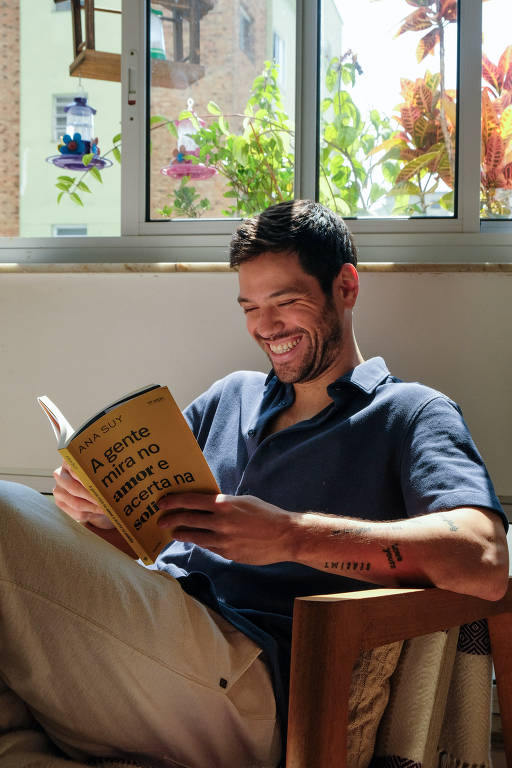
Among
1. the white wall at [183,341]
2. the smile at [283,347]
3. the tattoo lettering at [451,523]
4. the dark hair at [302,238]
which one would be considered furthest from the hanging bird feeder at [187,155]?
the tattoo lettering at [451,523]

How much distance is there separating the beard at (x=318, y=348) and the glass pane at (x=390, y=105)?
0.65 m

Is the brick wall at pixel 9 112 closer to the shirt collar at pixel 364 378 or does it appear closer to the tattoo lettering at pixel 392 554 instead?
the shirt collar at pixel 364 378

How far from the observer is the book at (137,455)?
1.05 meters

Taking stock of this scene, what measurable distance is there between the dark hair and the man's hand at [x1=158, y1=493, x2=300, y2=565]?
60 cm

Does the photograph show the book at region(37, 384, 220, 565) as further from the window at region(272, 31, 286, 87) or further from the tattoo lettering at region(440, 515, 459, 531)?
the window at region(272, 31, 286, 87)

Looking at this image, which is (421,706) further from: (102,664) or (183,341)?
(183,341)

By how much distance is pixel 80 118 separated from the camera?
2381 millimetres

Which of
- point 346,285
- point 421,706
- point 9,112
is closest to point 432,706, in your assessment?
point 421,706

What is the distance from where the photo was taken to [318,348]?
157cm

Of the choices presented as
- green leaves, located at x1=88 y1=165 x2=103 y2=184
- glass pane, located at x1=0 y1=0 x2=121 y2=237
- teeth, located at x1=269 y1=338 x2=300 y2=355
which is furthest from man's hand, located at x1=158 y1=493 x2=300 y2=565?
green leaves, located at x1=88 y1=165 x2=103 y2=184

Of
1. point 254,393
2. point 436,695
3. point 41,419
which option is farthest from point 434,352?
point 41,419

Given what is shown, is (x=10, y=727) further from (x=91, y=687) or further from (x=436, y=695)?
(x=436, y=695)

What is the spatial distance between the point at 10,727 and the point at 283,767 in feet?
1.34

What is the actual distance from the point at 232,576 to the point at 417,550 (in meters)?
0.43
